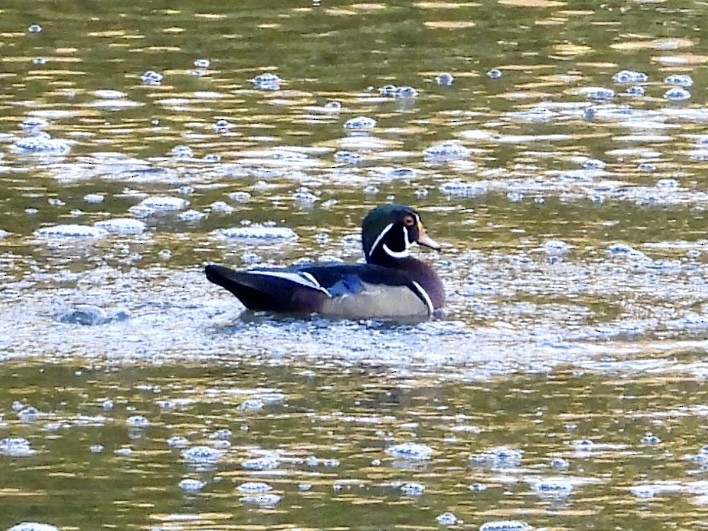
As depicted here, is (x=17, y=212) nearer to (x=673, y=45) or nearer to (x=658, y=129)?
(x=658, y=129)

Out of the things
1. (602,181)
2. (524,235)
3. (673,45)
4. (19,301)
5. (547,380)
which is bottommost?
(547,380)

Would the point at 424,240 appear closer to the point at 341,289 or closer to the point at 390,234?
the point at 390,234

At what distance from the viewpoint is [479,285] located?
34.4ft

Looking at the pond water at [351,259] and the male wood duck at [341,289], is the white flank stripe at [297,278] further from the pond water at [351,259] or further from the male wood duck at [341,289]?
the pond water at [351,259]

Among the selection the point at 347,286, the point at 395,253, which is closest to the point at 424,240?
the point at 395,253

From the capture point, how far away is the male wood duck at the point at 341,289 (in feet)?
32.4

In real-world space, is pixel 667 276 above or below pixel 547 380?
above

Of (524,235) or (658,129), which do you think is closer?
A: (524,235)

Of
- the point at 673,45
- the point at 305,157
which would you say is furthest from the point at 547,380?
the point at 673,45

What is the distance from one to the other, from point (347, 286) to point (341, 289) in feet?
0.13

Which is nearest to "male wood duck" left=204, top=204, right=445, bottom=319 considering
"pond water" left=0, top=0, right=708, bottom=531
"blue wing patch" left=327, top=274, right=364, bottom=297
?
"blue wing patch" left=327, top=274, right=364, bottom=297

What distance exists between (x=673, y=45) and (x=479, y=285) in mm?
6629

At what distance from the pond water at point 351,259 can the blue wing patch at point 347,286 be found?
0.52ft

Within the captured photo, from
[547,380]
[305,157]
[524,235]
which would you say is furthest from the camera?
[305,157]
